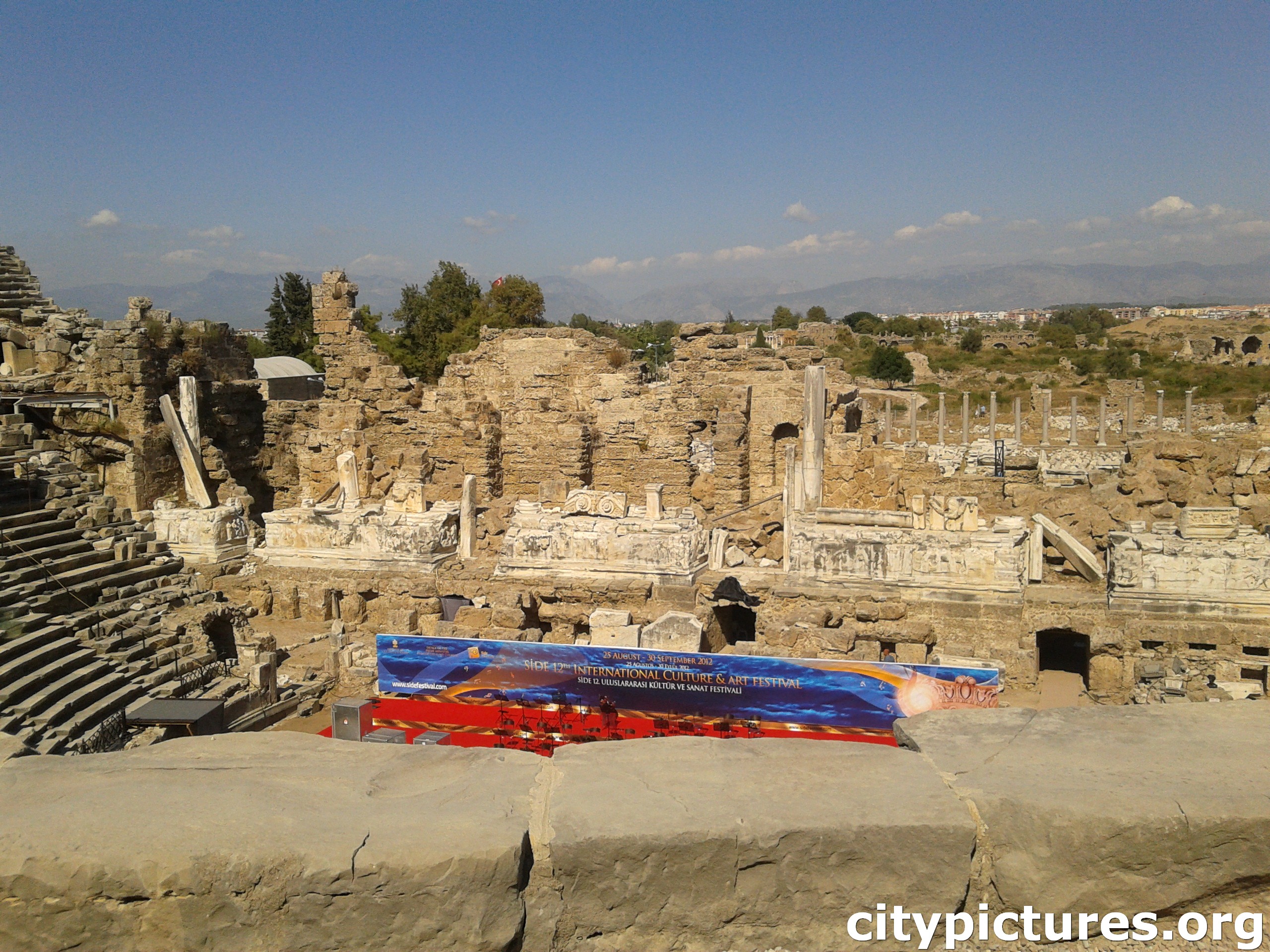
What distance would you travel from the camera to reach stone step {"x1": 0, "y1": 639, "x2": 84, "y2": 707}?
301 inches

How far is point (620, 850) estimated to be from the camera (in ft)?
5.75

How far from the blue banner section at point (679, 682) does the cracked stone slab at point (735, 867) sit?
22.3 ft

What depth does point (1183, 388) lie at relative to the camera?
124 feet

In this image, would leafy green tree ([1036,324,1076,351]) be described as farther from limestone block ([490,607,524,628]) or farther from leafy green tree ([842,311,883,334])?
limestone block ([490,607,524,628])

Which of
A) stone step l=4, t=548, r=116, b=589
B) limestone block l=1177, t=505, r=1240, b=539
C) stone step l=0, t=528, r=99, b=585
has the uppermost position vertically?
limestone block l=1177, t=505, r=1240, b=539

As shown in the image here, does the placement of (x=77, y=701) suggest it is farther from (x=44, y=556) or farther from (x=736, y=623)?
(x=736, y=623)

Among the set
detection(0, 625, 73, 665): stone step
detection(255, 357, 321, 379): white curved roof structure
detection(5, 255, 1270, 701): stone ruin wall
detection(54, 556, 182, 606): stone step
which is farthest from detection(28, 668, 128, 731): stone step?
detection(255, 357, 321, 379): white curved roof structure

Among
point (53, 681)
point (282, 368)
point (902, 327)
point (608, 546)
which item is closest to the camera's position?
point (53, 681)

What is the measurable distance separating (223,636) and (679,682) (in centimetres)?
610

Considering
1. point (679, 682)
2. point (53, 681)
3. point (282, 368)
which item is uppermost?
point (282, 368)

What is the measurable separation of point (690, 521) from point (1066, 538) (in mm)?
4356

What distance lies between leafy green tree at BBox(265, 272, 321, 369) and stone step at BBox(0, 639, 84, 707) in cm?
3312

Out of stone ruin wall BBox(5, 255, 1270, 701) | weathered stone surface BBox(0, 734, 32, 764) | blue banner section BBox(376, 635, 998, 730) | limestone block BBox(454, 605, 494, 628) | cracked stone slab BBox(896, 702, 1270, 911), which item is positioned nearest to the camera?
cracked stone slab BBox(896, 702, 1270, 911)

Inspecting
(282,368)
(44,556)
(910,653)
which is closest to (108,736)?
(44,556)
